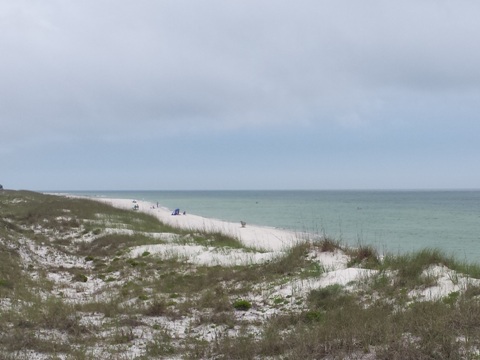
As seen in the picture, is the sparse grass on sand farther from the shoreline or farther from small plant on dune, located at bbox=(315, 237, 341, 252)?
the shoreline

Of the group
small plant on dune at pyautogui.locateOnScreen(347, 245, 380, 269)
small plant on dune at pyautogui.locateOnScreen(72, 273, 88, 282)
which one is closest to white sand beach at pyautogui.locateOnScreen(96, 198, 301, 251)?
small plant on dune at pyautogui.locateOnScreen(347, 245, 380, 269)

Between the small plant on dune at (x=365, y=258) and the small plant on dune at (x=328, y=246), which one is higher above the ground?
the small plant on dune at (x=328, y=246)

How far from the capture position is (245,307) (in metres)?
8.52

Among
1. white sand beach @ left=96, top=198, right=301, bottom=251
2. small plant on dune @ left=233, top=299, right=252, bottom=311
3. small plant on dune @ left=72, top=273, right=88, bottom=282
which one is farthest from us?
white sand beach @ left=96, top=198, right=301, bottom=251

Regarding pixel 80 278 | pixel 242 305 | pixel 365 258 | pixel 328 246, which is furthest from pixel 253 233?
pixel 242 305

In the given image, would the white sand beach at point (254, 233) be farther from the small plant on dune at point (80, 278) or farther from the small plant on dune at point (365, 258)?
the small plant on dune at point (80, 278)

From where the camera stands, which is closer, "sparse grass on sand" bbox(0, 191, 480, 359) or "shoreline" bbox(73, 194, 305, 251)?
→ "sparse grass on sand" bbox(0, 191, 480, 359)

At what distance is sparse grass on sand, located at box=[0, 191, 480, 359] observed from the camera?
5.75 m

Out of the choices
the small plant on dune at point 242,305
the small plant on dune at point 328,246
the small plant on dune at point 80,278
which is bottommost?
the small plant on dune at point 80,278

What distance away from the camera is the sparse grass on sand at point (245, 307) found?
5.75 meters

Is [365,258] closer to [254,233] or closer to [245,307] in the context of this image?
[245,307]

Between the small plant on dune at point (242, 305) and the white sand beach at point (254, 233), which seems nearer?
the small plant on dune at point (242, 305)

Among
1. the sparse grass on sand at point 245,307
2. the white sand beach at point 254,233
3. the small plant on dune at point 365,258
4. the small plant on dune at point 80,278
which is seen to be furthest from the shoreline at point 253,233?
the small plant on dune at point 80,278

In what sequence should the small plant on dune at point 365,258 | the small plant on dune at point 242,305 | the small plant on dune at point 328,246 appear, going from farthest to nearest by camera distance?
the small plant on dune at point 328,246 < the small plant on dune at point 365,258 < the small plant on dune at point 242,305
